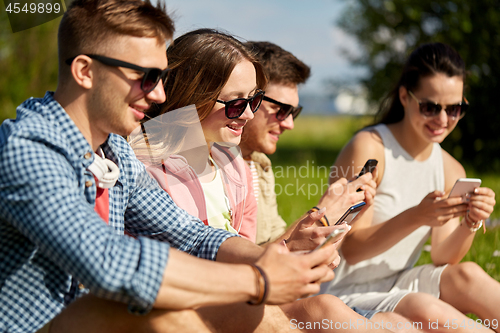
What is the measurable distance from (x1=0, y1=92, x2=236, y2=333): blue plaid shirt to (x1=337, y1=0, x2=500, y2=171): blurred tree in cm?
702

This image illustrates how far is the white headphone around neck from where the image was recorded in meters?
Result: 1.81

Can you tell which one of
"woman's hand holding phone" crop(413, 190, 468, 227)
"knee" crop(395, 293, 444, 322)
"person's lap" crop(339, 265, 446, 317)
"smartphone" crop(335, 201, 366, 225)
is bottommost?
"person's lap" crop(339, 265, 446, 317)

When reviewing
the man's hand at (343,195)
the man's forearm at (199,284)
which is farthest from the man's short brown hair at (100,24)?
the man's hand at (343,195)

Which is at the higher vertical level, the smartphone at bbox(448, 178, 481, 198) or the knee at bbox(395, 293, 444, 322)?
the smartphone at bbox(448, 178, 481, 198)

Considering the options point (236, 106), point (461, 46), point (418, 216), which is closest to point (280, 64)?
point (236, 106)

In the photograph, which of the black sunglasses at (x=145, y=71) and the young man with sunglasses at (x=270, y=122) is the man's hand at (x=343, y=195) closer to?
the young man with sunglasses at (x=270, y=122)

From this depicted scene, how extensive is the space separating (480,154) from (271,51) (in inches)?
293

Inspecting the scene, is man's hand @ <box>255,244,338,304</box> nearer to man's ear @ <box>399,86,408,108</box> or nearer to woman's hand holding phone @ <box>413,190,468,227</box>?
woman's hand holding phone @ <box>413,190,468,227</box>

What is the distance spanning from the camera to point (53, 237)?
4.92 ft

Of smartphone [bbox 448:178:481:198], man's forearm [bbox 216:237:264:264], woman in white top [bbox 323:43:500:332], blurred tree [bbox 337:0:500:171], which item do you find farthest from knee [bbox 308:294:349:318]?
blurred tree [bbox 337:0:500:171]

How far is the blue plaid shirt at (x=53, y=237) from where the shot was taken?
1502mm

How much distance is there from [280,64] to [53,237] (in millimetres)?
2243

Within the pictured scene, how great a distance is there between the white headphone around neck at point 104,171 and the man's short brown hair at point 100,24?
40 cm

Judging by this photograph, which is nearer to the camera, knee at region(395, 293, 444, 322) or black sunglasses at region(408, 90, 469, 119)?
knee at region(395, 293, 444, 322)
